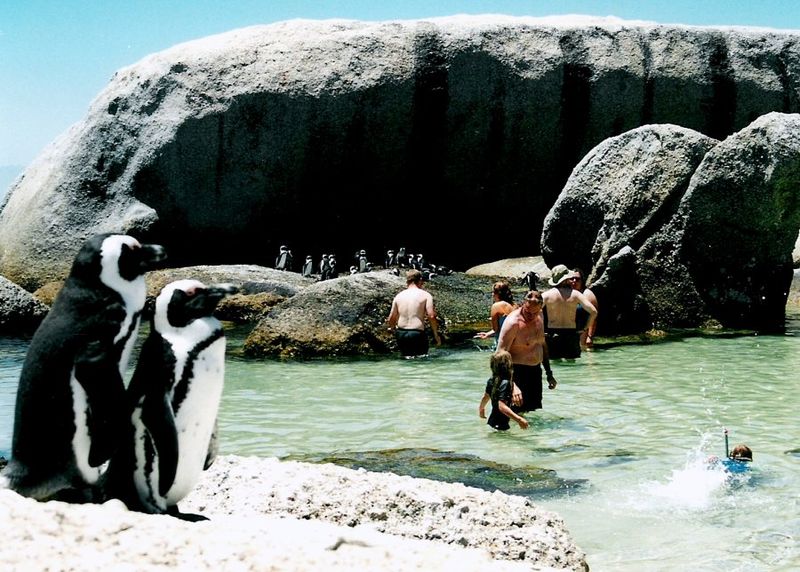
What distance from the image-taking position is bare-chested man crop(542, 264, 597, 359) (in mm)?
11969

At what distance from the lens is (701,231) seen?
1616cm

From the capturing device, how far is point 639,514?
670cm

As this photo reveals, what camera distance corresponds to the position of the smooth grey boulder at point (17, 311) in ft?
57.8

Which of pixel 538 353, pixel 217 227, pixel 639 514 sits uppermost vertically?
pixel 217 227

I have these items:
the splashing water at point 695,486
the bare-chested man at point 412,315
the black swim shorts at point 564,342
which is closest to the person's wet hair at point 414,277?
the bare-chested man at point 412,315

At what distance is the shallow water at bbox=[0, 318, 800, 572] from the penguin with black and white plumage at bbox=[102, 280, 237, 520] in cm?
243

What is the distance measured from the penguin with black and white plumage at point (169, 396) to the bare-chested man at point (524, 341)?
16.0 feet

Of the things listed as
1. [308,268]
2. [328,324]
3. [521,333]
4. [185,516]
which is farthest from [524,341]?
[308,268]

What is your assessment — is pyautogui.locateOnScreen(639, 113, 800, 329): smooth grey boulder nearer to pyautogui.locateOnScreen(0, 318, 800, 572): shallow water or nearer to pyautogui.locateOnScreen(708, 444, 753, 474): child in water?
pyautogui.locateOnScreen(0, 318, 800, 572): shallow water

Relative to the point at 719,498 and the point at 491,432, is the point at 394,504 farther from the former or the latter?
the point at 491,432

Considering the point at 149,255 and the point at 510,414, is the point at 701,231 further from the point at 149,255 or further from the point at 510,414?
the point at 149,255

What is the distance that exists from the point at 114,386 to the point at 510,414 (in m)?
5.10

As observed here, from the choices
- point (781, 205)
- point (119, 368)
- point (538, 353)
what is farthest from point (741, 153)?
point (119, 368)

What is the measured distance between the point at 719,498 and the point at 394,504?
267 cm
